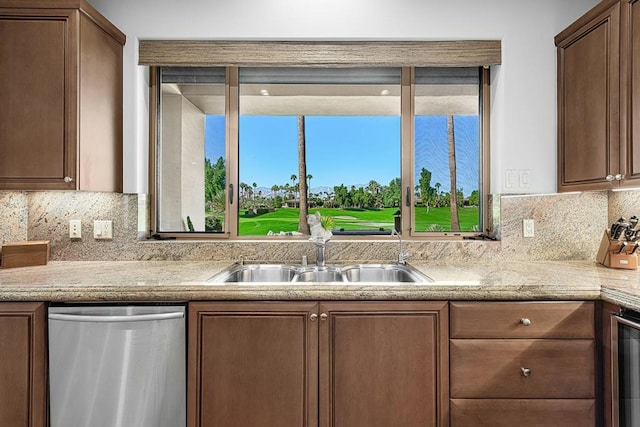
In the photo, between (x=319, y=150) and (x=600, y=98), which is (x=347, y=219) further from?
(x=600, y=98)

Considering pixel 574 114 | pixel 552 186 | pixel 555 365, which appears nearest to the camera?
pixel 555 365

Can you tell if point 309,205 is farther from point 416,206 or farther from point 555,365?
point 555,365

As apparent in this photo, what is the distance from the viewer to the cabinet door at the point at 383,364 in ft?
5.28

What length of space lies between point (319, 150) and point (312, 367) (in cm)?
135

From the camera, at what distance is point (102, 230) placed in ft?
7.42

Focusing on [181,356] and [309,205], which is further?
[309,205]

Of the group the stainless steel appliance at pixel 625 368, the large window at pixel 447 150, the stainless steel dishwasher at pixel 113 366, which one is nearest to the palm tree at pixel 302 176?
the large window at pixel 447 150

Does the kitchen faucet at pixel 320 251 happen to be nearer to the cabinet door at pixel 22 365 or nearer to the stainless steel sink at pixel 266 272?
the stainless steel sink at pixel 266 272

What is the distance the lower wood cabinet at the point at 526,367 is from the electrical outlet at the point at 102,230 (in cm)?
198

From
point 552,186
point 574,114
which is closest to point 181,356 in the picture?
point 552,186

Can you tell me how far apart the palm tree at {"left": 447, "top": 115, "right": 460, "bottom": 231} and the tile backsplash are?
19 cm

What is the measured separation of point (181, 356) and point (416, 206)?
1.57 metres

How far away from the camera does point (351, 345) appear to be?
5.32 ft

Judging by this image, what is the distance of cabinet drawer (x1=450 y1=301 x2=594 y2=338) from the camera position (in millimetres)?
1599
